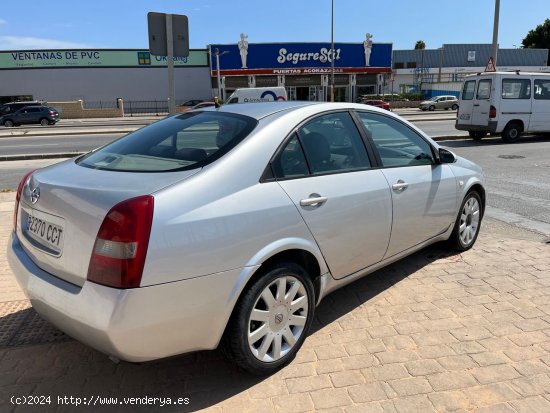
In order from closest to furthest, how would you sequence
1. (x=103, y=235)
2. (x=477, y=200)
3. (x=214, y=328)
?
1. (x=103, y=235)
2. (x=214, y=328)
3. (x=477, y=200)

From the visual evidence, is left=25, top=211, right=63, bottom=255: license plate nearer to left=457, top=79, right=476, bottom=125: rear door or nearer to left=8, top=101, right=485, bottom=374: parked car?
left=8, top=101, right=485, bottom=374: parked car

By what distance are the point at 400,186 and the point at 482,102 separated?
12.6 metres

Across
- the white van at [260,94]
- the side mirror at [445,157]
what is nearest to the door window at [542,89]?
the white van at [260,94]

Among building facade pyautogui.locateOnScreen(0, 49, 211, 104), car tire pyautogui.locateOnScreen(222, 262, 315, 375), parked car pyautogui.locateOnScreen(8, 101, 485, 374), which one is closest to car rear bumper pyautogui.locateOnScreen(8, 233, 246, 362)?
parked car pyautogui.locateOnScreen(8, 101, 485, 374)

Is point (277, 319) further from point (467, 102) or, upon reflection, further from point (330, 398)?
point (467, 102)

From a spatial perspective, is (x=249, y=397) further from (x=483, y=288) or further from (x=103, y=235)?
(x=483, y=288)

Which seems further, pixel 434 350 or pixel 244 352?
pixel 434 350

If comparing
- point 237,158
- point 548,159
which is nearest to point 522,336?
point 237,158

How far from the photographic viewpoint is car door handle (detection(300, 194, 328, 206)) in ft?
9.24

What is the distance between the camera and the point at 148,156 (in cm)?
295

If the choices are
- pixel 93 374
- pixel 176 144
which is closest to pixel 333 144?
pixel 176 144

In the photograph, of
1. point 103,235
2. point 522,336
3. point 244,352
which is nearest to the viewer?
point 103,235

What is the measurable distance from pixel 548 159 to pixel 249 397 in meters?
11.4

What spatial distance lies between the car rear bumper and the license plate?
0.55ft
